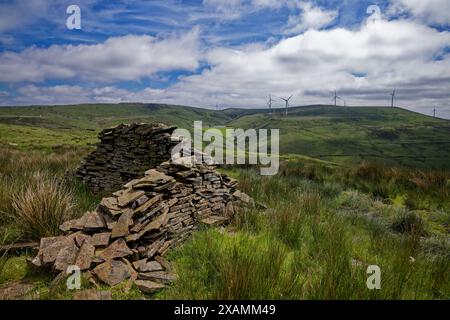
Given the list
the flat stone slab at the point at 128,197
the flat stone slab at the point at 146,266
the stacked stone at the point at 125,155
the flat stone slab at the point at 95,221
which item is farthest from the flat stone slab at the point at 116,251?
the stacked stone at the point at 125,155

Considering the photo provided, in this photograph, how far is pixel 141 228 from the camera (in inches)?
220

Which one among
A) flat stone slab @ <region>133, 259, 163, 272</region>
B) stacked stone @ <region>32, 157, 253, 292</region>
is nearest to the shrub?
stacked stone @ <region>32, 157, 253, 292</region>

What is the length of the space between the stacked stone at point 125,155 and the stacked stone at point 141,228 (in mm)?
2672

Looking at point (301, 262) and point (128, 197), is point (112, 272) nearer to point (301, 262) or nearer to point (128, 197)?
point (128, 197)

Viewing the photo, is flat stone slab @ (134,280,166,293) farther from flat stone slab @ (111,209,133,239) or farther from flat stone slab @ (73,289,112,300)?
flat stone slab @ (111,209,133,239)

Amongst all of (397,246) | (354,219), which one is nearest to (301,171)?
(354,219)

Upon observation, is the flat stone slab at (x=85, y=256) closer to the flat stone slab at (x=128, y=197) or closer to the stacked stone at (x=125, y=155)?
the flat stone slab at (x=128, y=197)

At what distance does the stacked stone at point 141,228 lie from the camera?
470 centimetres

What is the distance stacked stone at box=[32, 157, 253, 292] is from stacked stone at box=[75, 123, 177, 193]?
267 cm

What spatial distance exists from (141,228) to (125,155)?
6474 millimetres

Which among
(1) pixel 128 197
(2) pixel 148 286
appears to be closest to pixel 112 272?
(2) pixel 148 286

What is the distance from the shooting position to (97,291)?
4031 mm

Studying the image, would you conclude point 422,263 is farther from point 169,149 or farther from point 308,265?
point 169,149
